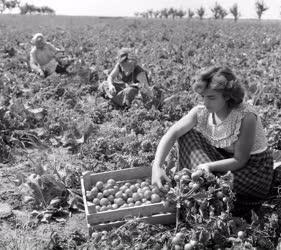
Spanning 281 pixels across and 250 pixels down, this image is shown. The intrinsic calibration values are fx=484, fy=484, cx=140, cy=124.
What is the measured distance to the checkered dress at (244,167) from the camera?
4.05 meters

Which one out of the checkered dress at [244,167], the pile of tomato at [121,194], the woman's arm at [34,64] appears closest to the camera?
the checkered dress at [244,167]

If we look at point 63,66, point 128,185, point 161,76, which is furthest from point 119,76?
point 128,185

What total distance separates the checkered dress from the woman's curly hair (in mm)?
524

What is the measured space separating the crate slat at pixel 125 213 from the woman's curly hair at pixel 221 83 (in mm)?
1019

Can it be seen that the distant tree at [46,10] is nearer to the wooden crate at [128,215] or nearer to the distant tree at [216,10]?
the distant tree at [216,10]

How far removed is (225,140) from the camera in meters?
4.10

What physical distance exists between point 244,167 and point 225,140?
10.8 inches

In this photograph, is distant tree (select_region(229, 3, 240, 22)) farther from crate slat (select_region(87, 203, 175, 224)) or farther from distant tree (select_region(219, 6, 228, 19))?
crate slat (select_region(87, 203, 175, 224))

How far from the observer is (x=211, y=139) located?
13.9ft

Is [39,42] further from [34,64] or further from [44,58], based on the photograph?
[34,64]

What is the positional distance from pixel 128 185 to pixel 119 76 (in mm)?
3617

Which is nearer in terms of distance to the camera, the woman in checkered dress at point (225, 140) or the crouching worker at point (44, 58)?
the woman in checkered dress at point (225, 140)

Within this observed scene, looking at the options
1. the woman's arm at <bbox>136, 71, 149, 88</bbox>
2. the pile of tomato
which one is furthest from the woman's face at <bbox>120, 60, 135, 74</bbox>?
the pile of tomato

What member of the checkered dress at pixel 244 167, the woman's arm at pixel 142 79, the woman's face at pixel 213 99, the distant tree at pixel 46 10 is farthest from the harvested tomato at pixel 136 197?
the distant tree at pixel 46 10
